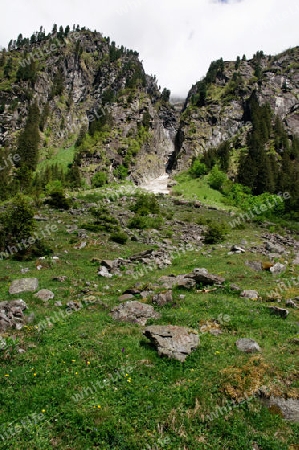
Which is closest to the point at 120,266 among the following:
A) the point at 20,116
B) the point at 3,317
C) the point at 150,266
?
the point at 150,266

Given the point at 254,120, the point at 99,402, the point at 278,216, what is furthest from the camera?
the point at 254,120

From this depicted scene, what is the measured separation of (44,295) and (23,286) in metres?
1.82

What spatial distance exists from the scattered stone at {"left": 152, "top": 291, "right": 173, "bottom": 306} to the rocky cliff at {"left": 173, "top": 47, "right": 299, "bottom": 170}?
346ft

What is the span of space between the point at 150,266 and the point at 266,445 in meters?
17.8

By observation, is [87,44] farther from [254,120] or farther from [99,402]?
[99,402]

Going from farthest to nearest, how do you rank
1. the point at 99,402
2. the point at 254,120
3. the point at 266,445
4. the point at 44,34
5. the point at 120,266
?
the point at 44,34 → the point at 254,120 → the point at 120,266 → the point at 99,402 → the point at 266,445

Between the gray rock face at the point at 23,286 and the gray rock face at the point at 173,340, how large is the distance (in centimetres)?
861

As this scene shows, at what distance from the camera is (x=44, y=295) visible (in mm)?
16109

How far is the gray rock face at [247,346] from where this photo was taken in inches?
413

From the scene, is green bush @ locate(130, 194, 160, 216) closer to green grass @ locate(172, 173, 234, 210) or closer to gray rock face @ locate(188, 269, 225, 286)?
green grass @ locate(172, 173, 234, 210)

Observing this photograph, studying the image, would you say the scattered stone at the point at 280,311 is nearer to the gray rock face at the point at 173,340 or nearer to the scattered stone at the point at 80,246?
the gray rock face at the point at 173,340

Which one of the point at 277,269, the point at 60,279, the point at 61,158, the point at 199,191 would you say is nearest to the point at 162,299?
the point at 60,279

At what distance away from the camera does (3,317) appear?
12.6 meters

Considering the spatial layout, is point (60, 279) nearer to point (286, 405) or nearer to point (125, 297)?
point (125, 297)
